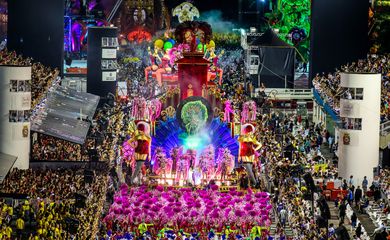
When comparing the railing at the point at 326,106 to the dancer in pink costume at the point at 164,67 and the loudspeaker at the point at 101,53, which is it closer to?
the dancer in pink costume at the point at 164,67

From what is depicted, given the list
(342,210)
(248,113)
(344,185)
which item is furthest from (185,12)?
(342,210)

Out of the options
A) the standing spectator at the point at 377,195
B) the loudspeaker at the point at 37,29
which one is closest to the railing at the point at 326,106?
the standing spectator at the point at 377,195

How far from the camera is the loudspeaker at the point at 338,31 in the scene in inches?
2731

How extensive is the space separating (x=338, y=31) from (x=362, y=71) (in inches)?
527

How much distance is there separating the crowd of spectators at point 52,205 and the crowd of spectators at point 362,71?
13156mm

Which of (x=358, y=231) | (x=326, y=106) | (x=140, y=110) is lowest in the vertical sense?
(x=358, y=231)

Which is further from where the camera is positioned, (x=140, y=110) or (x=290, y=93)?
(x=290, y=93)

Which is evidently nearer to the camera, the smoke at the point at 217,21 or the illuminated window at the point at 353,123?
the illuminated window at the point at 353,123

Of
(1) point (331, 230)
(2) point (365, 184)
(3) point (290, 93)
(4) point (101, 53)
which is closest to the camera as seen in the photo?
(1) point (331, 230)

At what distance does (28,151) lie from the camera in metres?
54.2

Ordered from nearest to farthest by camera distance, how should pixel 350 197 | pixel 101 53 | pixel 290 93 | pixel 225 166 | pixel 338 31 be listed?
pixel 350 197, pixel 225 166, pixel 338 31, pixel 101 53, pixel 290 93

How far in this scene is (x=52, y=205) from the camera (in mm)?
43562

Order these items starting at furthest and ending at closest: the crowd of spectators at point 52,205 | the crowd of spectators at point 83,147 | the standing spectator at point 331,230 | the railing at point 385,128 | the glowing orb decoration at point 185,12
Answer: the glowing orb decoration at point 185,12 < the railing at point 385,128 < the crowd of spectators at point 83,147 < the standing spectator at point 331,230 < the crowd of spectators at point 52,205

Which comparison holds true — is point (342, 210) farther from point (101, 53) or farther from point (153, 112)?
point (101, 53)
